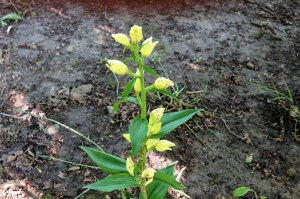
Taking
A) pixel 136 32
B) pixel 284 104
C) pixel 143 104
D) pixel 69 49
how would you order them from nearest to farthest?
1. pixel 136 32
2. pixel 143 104
3. pixel 284 104
4. pixel 69 49

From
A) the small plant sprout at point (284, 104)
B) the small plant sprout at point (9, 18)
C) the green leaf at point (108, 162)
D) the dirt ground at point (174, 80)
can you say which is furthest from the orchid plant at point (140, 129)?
the small plant sprout at point (9, 18)

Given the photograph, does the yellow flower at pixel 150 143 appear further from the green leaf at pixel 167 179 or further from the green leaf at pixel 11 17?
the green leaf at pixel 11 17

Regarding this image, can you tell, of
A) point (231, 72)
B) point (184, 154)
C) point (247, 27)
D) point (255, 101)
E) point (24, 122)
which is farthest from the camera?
point (247, 27)

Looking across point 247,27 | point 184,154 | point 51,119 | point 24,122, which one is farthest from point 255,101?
point 24,122

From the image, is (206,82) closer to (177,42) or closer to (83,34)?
(177,42)

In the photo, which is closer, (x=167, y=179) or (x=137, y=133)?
(x=137, y=133)

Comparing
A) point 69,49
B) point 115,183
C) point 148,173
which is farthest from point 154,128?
point 69,49

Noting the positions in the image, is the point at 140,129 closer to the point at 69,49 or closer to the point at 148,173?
the point at 148,173
